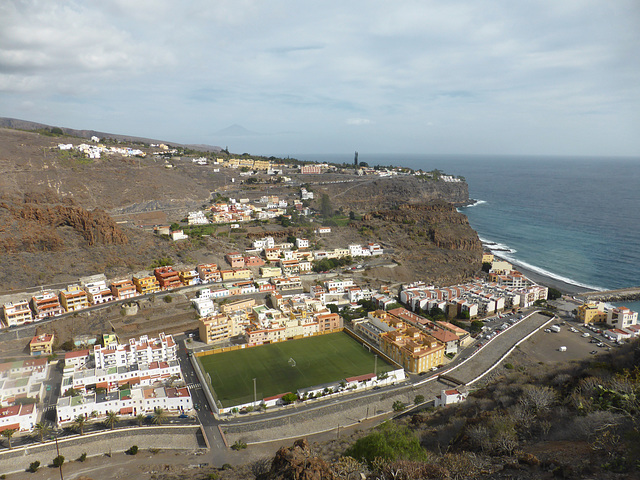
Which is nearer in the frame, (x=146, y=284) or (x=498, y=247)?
(x=146, y=284)

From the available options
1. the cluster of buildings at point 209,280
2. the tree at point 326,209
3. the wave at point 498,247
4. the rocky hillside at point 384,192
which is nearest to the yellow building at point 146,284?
the cluster of buildings at point 209,280

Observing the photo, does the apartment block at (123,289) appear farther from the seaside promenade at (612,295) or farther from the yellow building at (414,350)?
the seaside promenade at (612,295)

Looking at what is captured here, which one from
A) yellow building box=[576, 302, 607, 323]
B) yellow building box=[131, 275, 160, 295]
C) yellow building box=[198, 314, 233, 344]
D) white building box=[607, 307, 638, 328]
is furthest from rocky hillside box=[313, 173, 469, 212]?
yellow building box=[198, 314, 233, 344]

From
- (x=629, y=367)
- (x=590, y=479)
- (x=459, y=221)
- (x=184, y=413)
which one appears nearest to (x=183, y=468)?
(x=184, y=413)

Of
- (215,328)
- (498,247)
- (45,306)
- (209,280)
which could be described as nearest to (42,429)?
(215,328)

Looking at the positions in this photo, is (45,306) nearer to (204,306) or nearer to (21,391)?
(21,391)

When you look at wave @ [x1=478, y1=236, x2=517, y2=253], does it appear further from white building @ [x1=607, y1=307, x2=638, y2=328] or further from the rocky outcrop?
the rocky outcrop
